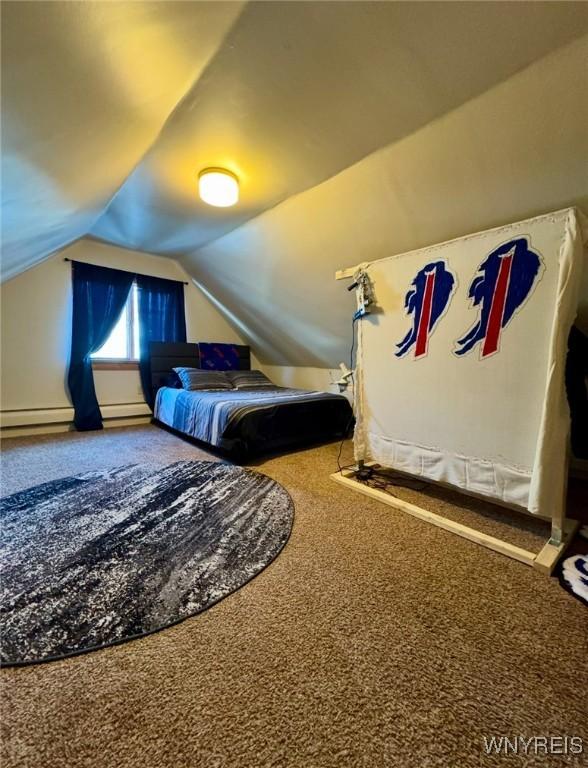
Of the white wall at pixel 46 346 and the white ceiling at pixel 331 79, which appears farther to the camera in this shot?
the white wall at pixel 46 346

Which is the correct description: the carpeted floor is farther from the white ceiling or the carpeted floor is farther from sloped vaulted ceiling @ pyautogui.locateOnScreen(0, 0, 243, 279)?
the white ceiling

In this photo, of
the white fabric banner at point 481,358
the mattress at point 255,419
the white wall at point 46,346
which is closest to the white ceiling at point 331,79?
the white fabric banner at point 481,358

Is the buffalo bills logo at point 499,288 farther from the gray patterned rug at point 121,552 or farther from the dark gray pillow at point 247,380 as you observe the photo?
the dark gray pillow at point 247,380

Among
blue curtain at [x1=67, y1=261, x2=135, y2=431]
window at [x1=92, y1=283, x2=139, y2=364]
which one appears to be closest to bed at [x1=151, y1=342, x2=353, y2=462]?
window at [x1=92, y1=283, x2=139, y2=364]

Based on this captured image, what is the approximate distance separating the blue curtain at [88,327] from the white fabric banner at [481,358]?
10.8ft

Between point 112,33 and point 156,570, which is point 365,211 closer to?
point 112,33

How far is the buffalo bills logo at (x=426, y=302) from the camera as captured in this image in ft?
5.91

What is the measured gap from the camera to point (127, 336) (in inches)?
163

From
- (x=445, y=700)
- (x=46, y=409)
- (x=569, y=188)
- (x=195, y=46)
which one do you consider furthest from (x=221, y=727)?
(x=46, y=409)

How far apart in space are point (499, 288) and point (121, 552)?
227 cm

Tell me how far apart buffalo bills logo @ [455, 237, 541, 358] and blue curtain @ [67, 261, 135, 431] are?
3.94 meters

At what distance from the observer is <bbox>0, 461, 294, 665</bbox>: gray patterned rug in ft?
3.44

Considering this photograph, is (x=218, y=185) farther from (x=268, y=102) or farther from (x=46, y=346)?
(x=46, y=346)

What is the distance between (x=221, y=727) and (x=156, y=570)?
709mm
